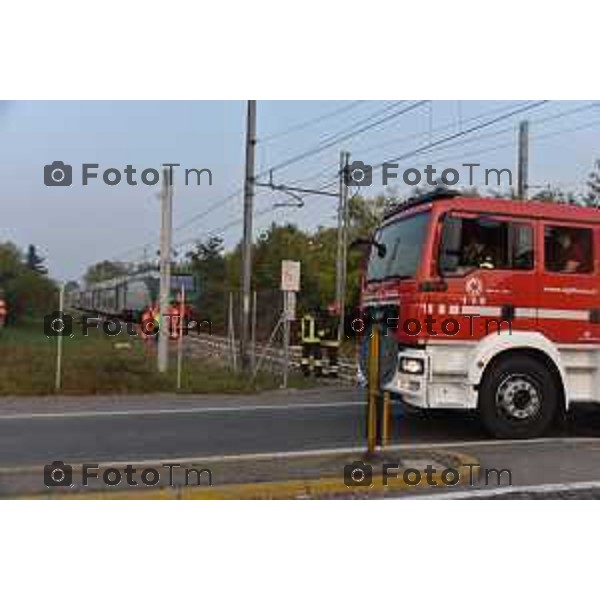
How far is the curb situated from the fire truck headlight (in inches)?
87.9

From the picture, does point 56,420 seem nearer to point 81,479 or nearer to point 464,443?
point 81,479

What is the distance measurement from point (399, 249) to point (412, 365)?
159 centimetres

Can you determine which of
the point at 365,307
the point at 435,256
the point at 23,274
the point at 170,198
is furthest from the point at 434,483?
the point at 23,274

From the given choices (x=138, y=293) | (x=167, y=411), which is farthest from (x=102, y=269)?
(x=167, y=411)

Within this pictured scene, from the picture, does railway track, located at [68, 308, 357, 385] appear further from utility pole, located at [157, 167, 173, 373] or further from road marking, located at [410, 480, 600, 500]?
road marking, located at [410, 480, 600, 500]

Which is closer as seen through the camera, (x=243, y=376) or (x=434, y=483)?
(x=434, y=483)

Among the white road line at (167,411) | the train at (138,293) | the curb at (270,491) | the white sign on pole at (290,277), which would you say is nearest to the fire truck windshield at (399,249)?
the curb at (270,491)

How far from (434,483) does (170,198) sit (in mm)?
13504

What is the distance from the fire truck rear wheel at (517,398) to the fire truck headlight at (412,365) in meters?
0.79

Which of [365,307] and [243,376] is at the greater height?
[365,307]

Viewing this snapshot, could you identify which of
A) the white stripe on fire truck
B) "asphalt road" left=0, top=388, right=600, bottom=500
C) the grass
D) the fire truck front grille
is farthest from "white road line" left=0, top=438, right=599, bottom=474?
the grass

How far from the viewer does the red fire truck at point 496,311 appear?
10078 millimetres

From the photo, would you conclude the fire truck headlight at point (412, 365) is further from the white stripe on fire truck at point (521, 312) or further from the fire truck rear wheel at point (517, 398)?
the fire truck rear wheel at point (517, 398)

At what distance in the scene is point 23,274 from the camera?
5600 centimetres
